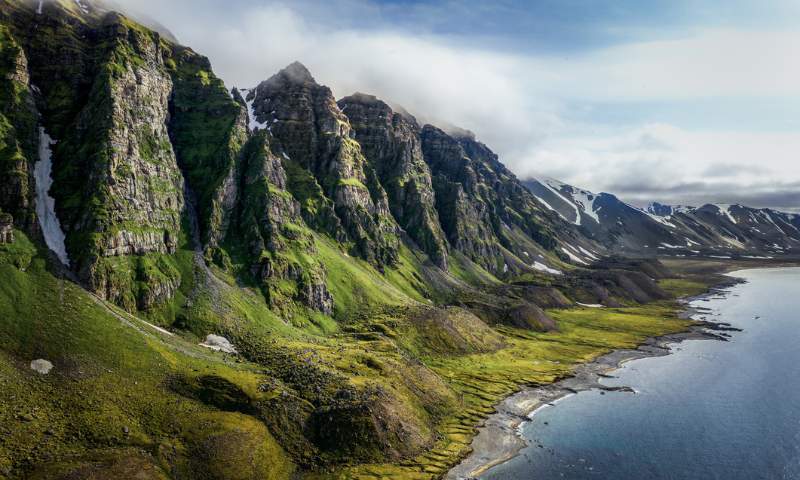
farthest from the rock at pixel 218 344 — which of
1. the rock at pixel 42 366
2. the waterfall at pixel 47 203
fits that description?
the waterfall at pixel 47 203

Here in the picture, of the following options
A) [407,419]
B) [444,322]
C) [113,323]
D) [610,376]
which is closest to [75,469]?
[113,323]

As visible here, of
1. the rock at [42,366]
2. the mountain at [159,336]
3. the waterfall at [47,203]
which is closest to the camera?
the mountain at [159,336]

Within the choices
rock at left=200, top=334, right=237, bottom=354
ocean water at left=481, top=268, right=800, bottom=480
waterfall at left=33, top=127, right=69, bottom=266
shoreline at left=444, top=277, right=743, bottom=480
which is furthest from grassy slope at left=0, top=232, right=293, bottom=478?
ocean water at left=481, top=268, right=800, bottom=480

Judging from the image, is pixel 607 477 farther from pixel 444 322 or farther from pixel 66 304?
pixel 66 304

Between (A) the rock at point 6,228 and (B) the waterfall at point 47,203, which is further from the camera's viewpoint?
(B) the waterfall at point 47,203

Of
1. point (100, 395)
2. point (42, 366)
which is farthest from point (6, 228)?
point (100, 395)

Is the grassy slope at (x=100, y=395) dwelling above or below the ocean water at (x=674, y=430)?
above

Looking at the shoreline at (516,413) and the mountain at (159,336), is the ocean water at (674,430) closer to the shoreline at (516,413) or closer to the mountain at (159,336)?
the shoreline at (516,413)

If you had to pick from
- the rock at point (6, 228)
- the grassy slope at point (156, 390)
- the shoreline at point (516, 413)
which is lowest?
the shoreline at point (516, 413)
